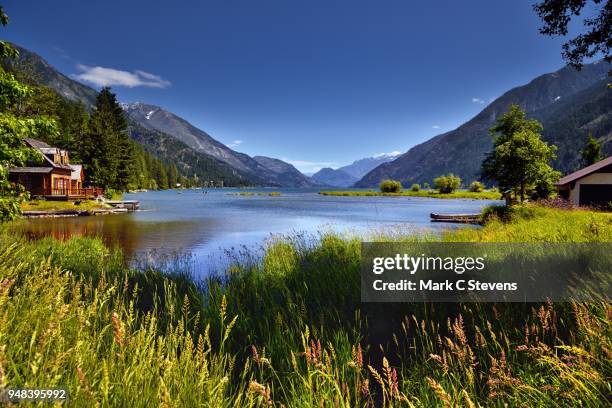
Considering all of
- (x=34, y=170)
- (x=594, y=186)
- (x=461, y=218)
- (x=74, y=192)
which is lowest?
(x=461, y=218)

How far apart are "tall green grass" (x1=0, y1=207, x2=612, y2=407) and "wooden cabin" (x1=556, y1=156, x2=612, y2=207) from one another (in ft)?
106

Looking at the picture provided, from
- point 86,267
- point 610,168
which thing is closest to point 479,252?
point 86,267

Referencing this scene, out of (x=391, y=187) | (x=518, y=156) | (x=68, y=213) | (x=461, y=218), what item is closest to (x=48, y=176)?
(x=68, y=213)

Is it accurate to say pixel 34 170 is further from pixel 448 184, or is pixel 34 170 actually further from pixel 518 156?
pixel 448 184

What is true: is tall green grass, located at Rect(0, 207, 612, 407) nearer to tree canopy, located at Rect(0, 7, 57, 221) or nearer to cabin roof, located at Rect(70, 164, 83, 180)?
tree canopy, located at Rect(0, 7, 57, 221)

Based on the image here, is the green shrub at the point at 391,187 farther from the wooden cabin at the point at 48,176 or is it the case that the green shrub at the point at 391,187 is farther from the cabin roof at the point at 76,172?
the wooden cabin at the point at 48,176

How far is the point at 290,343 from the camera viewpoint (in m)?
5.48

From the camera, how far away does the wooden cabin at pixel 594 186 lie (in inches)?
1357

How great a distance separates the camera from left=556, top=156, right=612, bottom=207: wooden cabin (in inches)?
1357

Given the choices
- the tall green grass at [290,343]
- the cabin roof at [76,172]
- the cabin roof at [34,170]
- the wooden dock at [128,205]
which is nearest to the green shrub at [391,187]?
the wooden dock at [128,205]

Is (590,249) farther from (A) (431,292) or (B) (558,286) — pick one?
(A) (431,292)

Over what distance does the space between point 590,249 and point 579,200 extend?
3689 centimetres

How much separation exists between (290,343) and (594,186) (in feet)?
141

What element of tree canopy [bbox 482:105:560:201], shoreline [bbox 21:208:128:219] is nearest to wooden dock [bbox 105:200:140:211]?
shoreline [bbox 21:208:128:219]
